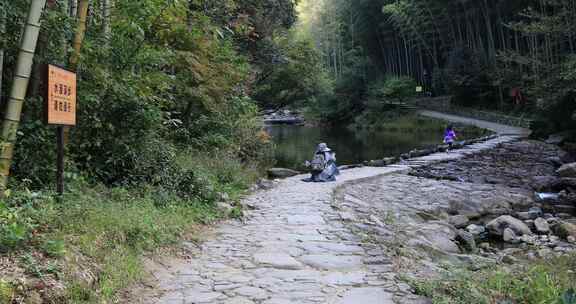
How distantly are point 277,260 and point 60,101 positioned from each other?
234 centimetres

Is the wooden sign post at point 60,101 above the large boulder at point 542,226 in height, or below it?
above

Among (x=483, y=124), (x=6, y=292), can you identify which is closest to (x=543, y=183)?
(x=6, y=292)

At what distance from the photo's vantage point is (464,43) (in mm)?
33469

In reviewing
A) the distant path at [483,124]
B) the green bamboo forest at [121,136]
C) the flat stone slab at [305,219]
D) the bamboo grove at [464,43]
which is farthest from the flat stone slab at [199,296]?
the distant path at [483,124]

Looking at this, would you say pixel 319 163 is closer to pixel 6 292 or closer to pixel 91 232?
pixel 91 232

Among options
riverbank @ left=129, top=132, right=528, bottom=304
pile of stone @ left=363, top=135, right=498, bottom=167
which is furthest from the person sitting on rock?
pile of stone @ left=363, top=135, right=498, bottom=167

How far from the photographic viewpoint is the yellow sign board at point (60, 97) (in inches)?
151

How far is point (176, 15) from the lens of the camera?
7.15 meters

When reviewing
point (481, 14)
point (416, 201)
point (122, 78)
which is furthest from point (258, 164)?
point (481, 14)

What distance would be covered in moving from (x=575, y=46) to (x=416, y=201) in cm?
1831

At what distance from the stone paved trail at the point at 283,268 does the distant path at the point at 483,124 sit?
20354 mm

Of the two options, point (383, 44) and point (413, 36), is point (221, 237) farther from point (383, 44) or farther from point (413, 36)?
point (383, 44)

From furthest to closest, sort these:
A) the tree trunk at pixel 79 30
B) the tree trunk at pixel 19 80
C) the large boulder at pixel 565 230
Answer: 1. the large boulder at pixel 565 230
2. the tree trunk at pixel 79 30
3. the tree trunk at pixel 19 80

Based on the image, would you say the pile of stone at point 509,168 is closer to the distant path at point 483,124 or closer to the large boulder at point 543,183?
the large boulder at point 543,183
